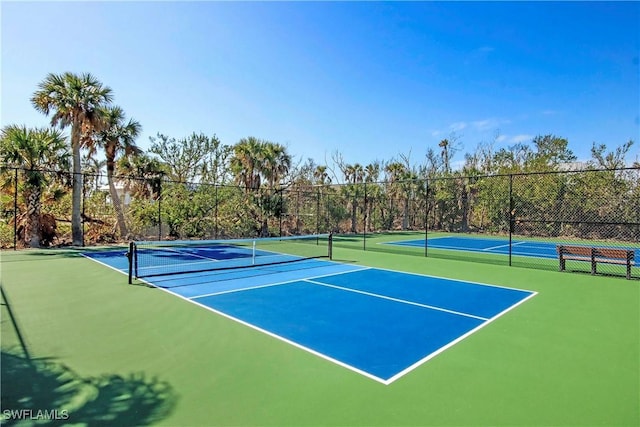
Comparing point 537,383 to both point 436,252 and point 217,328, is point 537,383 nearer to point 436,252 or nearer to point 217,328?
point 217,328

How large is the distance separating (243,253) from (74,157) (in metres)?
8.32

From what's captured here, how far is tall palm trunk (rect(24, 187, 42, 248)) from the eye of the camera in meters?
13.4

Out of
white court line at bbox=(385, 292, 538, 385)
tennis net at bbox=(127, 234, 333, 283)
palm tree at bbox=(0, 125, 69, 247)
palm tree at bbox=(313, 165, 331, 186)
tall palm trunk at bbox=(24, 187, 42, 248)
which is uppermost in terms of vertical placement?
palm tree at bbox=(313, 165, 331, 186)

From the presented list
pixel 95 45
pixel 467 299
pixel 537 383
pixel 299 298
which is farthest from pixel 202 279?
pixel 537 383

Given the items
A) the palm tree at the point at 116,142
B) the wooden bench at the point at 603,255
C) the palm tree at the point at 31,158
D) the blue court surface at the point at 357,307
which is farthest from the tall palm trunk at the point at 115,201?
the wooden bench at the point at 603,255

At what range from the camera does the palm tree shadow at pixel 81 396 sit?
2779 mm

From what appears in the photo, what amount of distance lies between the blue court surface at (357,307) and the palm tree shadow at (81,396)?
174 centimetres

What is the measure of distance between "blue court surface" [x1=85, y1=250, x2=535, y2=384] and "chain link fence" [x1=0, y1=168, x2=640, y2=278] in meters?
4.96

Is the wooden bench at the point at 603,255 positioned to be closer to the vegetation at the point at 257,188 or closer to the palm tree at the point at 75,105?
the vegetation at the point at 257,188

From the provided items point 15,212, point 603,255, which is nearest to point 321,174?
point 15,212

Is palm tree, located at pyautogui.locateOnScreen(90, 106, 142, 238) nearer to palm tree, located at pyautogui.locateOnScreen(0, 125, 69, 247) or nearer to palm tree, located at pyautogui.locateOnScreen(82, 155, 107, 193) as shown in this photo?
palm tree, located at pyautogui.locateOnScreen(82, 155, 107, 193)

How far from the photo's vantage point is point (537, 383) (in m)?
3.49

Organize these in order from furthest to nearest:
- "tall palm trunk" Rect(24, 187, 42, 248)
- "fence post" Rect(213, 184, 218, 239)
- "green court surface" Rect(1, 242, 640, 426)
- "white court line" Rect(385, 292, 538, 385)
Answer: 1. "fence post" Rect(213, 184, 218, 239)
2. "tall palm trunk" Rect(24, 187, 42, 248)
3. "white court line" Rect(385, 292, 538, 385)
4. "green court surface" Rect(1, 242, 640, 426)

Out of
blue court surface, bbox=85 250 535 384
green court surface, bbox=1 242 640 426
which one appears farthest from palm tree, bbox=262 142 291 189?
green court surface, bbox=1 242 640 426
